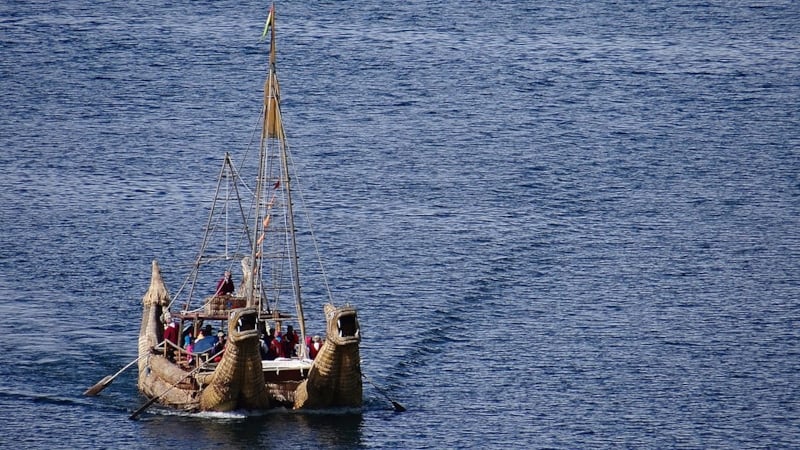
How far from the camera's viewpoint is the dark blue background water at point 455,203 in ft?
280

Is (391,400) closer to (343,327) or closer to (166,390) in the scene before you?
(343,327)

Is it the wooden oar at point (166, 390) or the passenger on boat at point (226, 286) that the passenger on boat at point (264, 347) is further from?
the passenger on boat at point (226, 286)

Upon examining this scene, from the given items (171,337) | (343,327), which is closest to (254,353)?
(343,327)

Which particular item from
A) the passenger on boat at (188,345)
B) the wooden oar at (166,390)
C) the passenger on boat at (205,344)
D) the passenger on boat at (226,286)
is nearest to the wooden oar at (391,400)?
the passenger on boat at (205,344)

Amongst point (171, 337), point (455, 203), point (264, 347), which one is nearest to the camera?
point (264, 347)

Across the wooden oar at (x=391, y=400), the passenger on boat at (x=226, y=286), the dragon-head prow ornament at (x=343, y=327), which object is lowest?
the wooden oar at (x=391, y=400)

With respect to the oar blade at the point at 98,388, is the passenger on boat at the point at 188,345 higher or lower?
higher

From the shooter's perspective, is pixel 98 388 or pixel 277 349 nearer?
pixel 277 349

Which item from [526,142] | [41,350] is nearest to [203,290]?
[41,350]

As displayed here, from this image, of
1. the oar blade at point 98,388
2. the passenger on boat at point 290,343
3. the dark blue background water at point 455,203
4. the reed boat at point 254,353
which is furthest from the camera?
the dark blue background water at point 455,203

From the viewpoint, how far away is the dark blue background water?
8531 cm

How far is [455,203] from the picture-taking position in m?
127

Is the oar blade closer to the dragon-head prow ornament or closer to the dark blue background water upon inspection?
the dark blue background water

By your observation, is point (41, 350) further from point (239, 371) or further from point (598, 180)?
point (598, 180)
